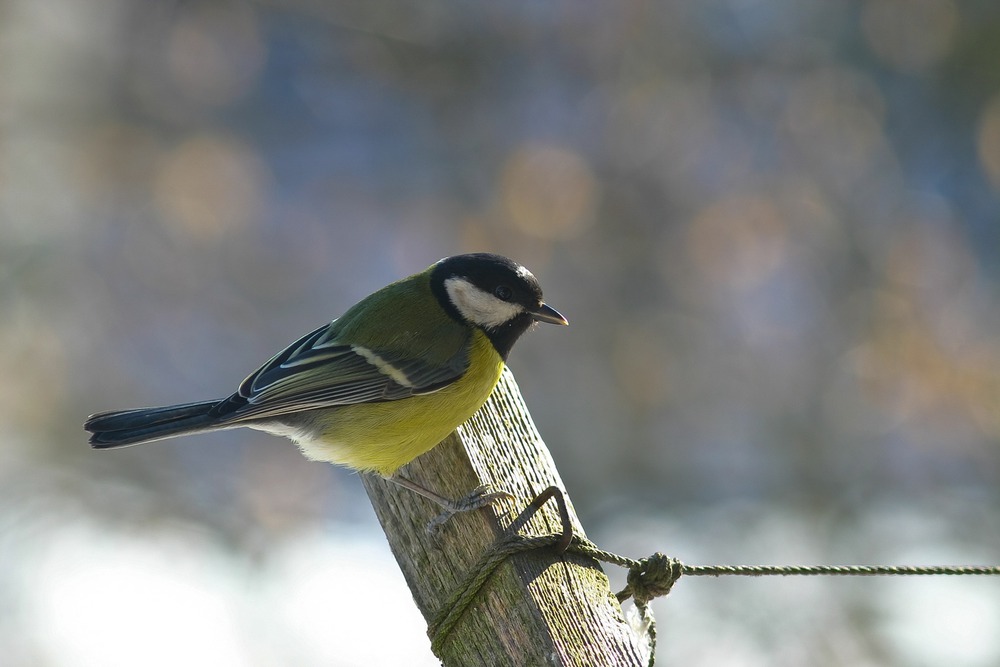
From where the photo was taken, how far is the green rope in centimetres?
155

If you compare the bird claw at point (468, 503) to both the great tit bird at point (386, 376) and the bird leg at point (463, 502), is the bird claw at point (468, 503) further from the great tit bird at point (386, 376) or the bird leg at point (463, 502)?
the great tit bird at point (386, 376)

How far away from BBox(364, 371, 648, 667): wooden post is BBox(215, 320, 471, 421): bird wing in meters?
0.37

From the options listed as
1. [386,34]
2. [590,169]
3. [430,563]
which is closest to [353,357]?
[430,563]

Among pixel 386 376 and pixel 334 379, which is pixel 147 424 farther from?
pixel 386 376

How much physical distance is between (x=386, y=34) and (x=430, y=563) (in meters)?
4.48

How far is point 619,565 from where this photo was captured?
1.66 m

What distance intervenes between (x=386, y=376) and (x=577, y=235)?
3.03 m

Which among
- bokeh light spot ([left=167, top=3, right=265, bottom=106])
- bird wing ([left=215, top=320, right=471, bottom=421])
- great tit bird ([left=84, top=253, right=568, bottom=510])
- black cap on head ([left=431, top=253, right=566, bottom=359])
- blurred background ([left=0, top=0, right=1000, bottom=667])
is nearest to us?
great tit bird ([left=84, top=253, right=568, bottom=510])

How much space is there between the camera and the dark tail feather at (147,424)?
2141 mm

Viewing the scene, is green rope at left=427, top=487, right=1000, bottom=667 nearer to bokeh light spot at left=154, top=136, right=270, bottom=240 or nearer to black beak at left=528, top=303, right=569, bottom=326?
black beak at left=528, top=303, right=569, bottom=326

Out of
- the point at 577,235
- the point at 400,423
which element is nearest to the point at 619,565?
the point at 400,423

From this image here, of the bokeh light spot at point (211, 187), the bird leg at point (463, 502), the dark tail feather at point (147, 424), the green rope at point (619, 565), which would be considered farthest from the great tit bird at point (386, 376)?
the bokeh light spot at point (211, 187)

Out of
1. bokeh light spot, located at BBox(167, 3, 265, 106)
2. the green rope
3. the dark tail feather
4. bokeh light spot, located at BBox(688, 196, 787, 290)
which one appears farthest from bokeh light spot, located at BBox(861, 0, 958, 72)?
the dark tail feather

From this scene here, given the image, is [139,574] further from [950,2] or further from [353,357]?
[950,2]
